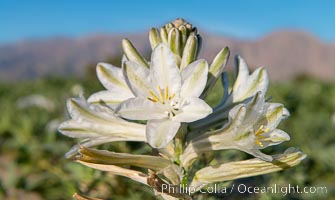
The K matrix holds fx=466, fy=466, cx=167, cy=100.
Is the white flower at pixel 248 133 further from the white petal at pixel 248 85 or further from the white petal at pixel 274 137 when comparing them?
the white petal at pixel 248 85

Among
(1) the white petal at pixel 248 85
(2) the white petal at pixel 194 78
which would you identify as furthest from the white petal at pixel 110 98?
(1) the white petal at pixel 248 85

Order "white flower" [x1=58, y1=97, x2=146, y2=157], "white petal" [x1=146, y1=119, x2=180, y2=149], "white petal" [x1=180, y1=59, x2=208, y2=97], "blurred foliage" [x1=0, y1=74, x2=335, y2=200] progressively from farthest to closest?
"blurred foliage" [x1=0, y1=74, x2=335, y2=200] < "white flower" [x1=58, y1=97, x2=146, y2=157] < "white petal" [x1=180, y1=59, x2=208, y2=97] < "white petal" [x1=146, y1=119, x2=180, y2=149]

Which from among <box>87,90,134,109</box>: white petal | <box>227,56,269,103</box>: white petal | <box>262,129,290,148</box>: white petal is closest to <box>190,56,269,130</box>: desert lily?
<box>227,56,269,103</box>: white petal

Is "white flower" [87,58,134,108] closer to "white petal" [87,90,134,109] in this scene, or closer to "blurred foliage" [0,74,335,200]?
"white petal" [87,90,134,109]

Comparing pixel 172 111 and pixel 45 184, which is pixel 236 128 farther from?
pixel 45 184

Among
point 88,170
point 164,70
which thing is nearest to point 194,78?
point 164,70

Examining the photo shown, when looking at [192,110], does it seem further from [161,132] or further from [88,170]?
[88,170]

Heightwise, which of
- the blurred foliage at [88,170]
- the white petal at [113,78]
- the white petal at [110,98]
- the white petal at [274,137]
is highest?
the white petal at [113,78]
